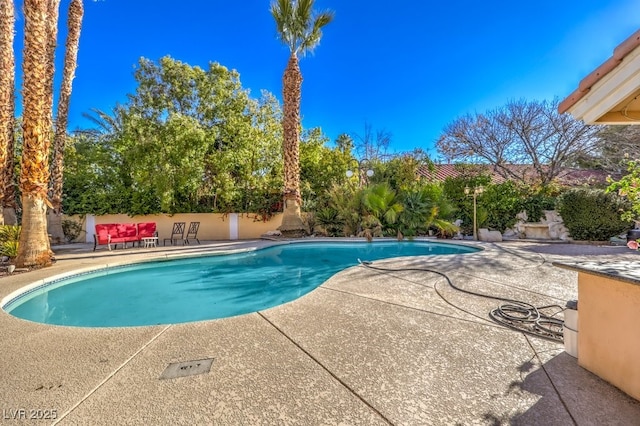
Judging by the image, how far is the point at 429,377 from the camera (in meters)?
2.39

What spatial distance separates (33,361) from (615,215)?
1696 centimetres

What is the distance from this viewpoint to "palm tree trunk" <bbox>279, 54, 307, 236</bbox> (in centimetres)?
1396

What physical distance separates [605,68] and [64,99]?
16.6 m

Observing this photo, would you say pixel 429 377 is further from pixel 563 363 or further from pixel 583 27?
pixel 583 27

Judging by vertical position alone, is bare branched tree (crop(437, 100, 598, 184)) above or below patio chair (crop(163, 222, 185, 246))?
above

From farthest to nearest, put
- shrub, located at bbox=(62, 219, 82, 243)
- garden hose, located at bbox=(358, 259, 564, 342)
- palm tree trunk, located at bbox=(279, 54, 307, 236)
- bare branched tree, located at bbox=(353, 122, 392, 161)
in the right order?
bare branched tree, located at bbox=(353, 122, 392, 161) → shrub, located at bbox=(62, 219, 82, 243) → palm tree trunk, located at bbox=(279, 54, 307, 236) → garden hose, located at bbox=(358, 259, 564, 342)

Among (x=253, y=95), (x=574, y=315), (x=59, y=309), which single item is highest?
(x=253, y=95)

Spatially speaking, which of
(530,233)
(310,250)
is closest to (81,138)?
(310,250)

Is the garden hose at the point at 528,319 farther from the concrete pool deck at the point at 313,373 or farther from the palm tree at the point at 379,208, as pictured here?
the palm tree at the point at 379,208

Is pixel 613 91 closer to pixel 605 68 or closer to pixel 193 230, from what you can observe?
pixel 605 68

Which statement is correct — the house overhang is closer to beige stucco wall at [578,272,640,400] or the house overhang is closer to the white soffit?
the white soffit

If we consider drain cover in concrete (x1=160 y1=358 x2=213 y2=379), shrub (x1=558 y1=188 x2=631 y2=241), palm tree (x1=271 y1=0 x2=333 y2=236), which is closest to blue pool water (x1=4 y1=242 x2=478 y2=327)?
drain cover in concrete (x1=160 y1=358 x2=213 y2=379)

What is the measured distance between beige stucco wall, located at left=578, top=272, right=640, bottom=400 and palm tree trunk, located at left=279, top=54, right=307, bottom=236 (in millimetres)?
11966

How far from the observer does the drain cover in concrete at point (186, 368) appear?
8.08 ft
